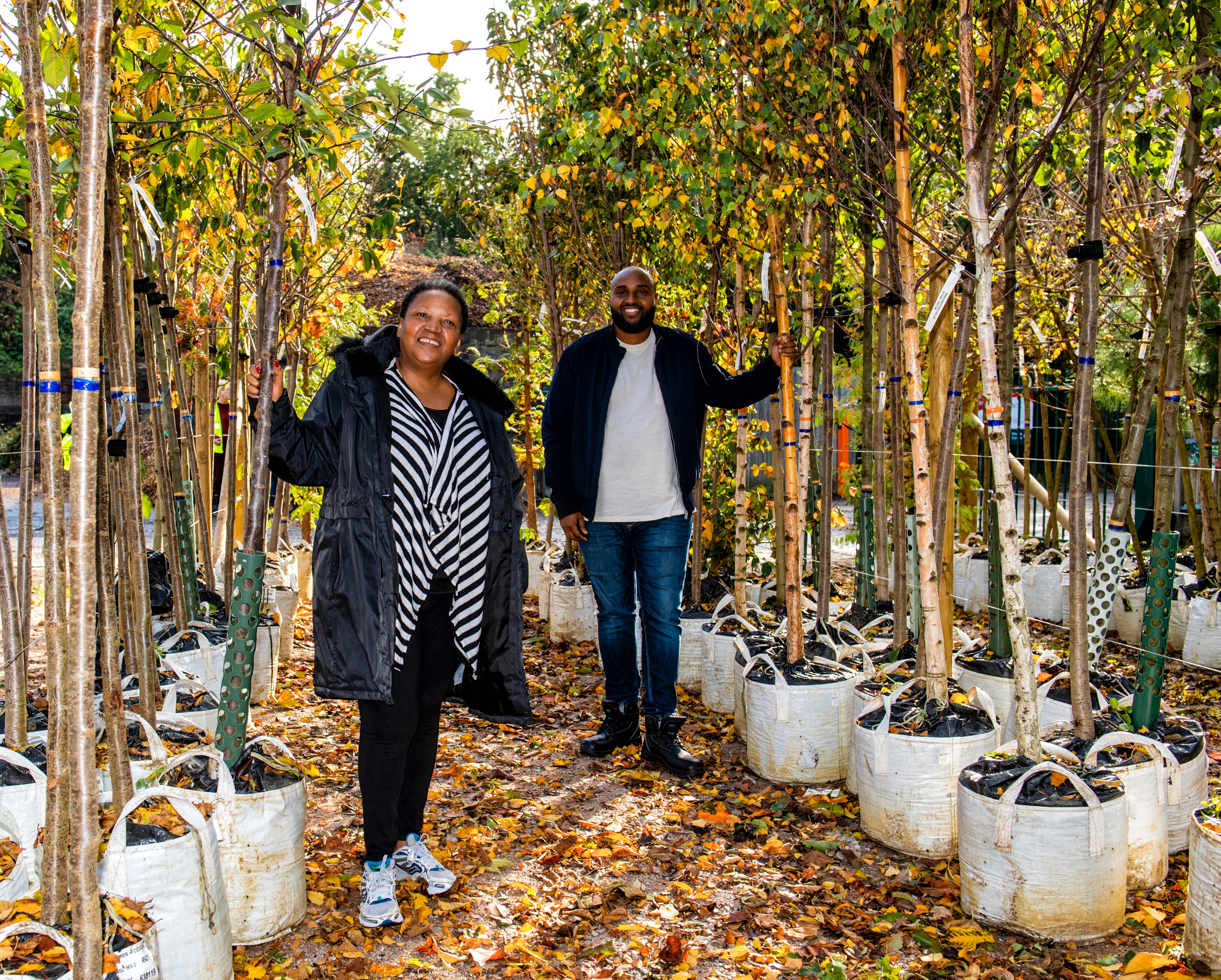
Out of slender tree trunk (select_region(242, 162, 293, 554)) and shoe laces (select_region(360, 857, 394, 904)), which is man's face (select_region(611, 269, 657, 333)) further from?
shoe laces (select_region(360, 857, 394, 904))

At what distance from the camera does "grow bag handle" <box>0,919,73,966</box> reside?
5.36 ft

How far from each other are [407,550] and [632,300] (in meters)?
1.71

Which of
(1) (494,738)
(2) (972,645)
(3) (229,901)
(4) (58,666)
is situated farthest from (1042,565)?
(4) (58,666)

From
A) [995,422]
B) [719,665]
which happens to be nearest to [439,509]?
[995,422]

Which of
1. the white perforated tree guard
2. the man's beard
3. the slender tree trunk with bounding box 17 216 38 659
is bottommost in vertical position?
the white perforated tree guard

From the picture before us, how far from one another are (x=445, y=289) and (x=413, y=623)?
98 cm

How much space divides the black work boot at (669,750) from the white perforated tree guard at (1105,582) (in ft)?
5.16

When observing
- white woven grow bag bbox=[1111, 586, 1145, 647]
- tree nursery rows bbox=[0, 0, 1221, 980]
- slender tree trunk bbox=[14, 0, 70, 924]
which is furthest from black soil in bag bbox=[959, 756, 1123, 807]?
white woven grow bag bbox=[1111, 586, 1145, 647]

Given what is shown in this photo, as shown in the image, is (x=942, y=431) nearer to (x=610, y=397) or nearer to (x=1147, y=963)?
(x=610, y=397)

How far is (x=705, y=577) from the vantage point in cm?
575

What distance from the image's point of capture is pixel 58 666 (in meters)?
1.60

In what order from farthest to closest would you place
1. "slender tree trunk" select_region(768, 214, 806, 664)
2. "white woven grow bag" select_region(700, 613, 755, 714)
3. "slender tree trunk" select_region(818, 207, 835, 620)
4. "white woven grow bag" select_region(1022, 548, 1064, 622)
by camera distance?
"white woven grow bag" select_region(1022, 548, 1064, 622) → "white woven grow bag" select_region(700, 613, 755, 714) → "slender tree trunk" select_region(818, 207, 835, 620) → "slender tree trunk" select_region(768, 214, 806, 664)

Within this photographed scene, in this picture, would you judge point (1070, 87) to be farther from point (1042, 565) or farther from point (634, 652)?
point (1042, 565)

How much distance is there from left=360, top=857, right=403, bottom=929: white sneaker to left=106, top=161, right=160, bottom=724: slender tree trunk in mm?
735
